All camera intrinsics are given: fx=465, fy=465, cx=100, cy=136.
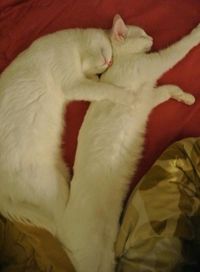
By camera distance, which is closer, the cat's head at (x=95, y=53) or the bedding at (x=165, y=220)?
the bedding at (x=165, y=220)

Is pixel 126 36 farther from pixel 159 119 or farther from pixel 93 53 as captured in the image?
pixel 159 119

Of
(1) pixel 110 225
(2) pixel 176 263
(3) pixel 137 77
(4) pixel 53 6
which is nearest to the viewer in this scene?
(2) pixel 176 263

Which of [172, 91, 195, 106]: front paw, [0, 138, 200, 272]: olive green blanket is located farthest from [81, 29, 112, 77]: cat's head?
[0, 138, 200, 272]: olive green blanket

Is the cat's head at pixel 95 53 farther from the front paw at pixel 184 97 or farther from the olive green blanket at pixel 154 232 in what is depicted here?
the olive green blanket at pixel 154 232

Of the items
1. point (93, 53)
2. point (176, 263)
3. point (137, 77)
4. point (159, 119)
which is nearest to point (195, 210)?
point (176, 263)

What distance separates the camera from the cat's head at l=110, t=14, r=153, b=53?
1.52 metres

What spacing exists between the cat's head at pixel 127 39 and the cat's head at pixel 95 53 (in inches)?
1.4

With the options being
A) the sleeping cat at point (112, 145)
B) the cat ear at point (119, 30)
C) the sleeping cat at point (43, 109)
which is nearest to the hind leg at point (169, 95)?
the sleeping cat at point (112, 145)

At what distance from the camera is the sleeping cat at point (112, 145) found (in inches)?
51.2

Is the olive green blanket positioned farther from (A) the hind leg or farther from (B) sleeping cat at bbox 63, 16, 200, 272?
(A) the hind leg

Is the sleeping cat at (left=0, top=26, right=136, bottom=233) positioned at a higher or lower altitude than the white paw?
higher

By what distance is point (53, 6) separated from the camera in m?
1.75

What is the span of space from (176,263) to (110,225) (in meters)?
0.22

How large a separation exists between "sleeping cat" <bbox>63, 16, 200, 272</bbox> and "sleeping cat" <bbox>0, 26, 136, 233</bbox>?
0.05 meters
